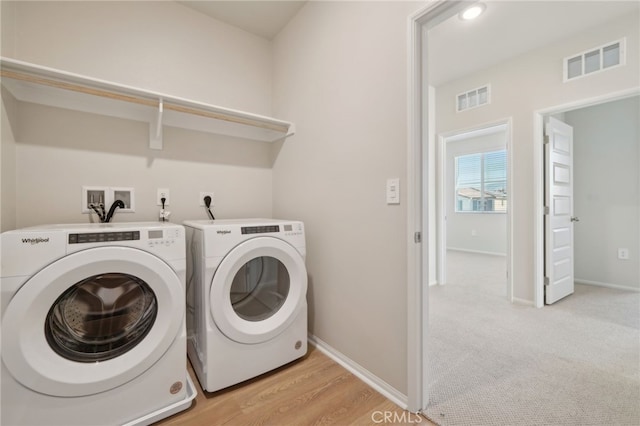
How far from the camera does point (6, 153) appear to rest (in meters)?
1.30

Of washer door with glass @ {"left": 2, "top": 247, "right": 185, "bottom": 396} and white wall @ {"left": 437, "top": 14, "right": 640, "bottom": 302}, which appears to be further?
white wall @ {"left": 437, "top": 14, "right": 640, "bottom": 302}

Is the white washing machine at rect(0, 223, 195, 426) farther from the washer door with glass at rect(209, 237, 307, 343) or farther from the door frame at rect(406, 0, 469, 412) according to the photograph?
the door frame at rect(406, 0, 469, 412)

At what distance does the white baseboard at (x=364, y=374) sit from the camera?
1.30m

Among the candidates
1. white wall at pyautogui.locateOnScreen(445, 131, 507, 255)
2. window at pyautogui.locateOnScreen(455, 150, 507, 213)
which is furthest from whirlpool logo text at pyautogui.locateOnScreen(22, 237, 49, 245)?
white wall at pyautogui.locateOnScreen(445, 131, 507, 255)

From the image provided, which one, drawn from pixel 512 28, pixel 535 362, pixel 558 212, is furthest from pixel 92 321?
pixel 558 212

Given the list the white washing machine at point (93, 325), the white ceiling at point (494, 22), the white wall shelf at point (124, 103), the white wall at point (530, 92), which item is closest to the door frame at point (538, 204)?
the white wall at point (530, 92)

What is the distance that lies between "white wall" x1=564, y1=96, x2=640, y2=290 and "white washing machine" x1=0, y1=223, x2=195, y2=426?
4.50 m

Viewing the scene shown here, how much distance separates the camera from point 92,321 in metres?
1.18

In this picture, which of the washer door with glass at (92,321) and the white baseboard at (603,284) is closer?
the washer door with glass at (92,321)

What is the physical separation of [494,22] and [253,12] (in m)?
2.02

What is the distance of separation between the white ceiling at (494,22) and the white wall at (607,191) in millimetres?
1403

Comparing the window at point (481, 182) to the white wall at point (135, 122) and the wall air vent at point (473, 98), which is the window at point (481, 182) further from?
the white wall at point (135, 122)

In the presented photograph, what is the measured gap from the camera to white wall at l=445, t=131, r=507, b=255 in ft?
17.1

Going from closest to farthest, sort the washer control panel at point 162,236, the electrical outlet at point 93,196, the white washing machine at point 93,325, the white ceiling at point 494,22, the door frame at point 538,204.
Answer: the white washing machine at point 93,325, the washer control panel at point 162,236, the electrical outlet at point 93,196, the white ceiling at point 494,22, the door frame at point 538,204
